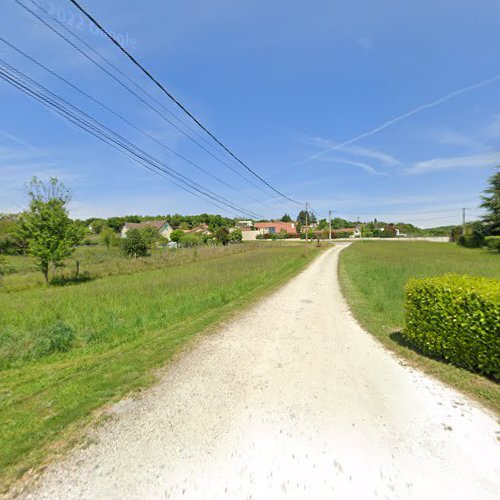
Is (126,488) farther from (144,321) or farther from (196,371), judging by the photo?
(144,321)

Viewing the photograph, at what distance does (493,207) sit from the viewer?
130 feet

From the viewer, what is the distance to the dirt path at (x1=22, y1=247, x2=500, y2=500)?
92.5 inches

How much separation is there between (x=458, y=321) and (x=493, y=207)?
4955 cm

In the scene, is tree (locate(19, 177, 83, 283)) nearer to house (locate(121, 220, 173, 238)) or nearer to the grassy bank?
the grassy bank

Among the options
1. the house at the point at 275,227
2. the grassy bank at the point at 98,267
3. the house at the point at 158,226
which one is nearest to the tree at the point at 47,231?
the grassy bank at the point at 98,267

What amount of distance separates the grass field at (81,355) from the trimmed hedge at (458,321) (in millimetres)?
5153

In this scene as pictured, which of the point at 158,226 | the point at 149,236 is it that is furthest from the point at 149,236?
the point at 158,226

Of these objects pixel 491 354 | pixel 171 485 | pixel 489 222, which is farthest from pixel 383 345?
pixel 489 222

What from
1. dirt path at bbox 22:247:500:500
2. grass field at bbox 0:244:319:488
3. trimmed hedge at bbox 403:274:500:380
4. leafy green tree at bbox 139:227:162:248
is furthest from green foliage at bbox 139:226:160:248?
trimmed hedge at bbox 403:274:500:380

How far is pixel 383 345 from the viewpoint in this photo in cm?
581

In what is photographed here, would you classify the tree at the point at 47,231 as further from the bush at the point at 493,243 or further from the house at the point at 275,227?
the house at the point at 275,227

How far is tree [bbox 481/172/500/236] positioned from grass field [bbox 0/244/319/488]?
4669 cm

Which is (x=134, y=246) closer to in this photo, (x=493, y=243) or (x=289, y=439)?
(x=289, y=439)

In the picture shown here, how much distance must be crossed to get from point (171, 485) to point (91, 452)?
109cm
